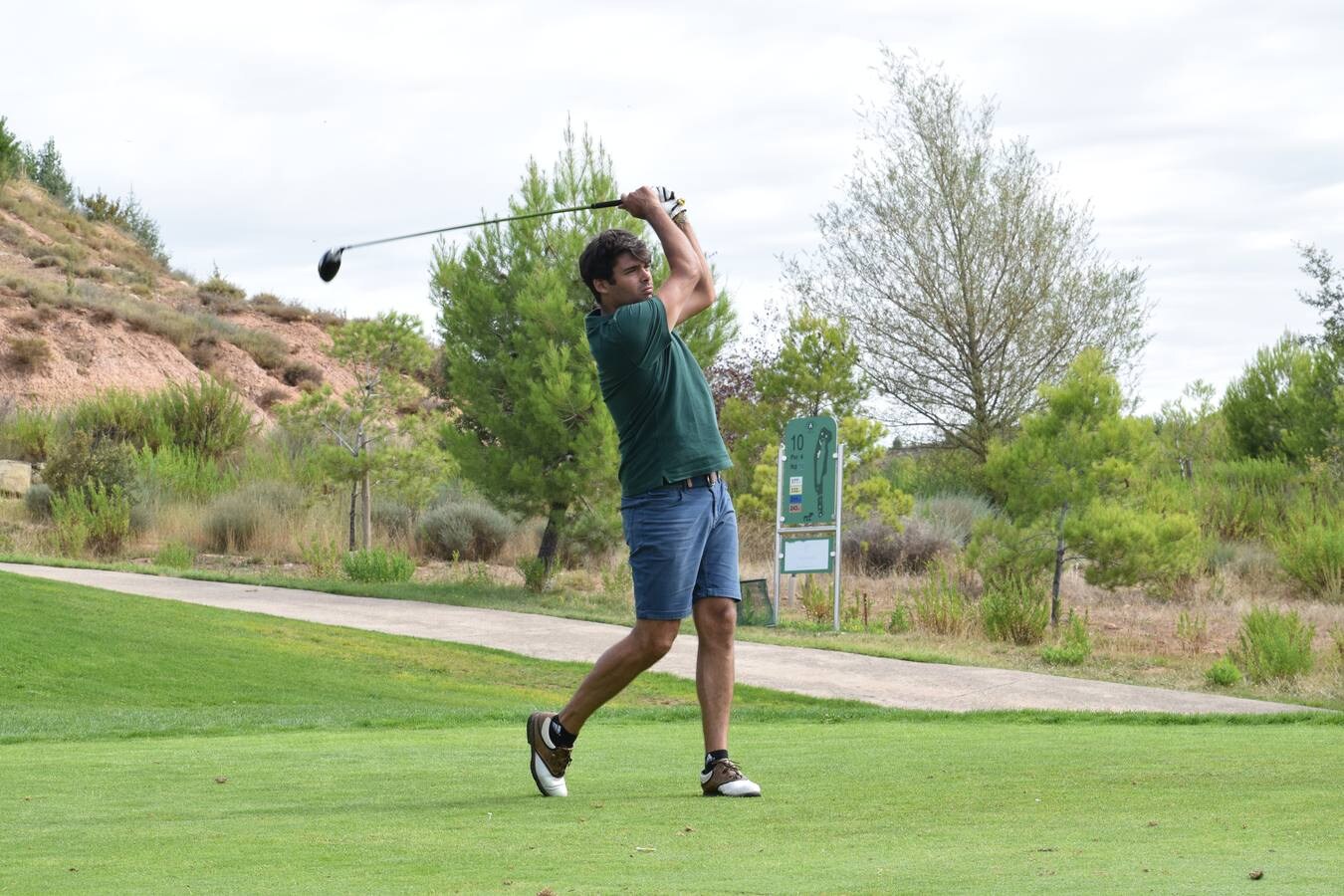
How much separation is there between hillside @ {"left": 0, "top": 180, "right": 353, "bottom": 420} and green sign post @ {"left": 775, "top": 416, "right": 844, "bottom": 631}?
2055 cm

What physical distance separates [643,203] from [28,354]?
3701 centimetres

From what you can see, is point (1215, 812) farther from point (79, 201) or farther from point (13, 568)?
point (79, 201)

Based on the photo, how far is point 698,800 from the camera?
507cm

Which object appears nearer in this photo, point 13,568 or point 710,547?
point 710,547

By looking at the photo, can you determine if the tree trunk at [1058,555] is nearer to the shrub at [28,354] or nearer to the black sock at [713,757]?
the black sock at [713,757]

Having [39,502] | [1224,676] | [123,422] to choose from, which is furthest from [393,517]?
[1224,676]

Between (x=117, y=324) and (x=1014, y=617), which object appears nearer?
(x=1014, y=617)

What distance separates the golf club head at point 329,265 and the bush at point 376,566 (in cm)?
1401

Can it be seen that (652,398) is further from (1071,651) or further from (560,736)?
(1071,651)

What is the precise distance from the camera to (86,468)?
80.0ft

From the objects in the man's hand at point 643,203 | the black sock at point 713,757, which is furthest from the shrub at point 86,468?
the black sock at point 713,757

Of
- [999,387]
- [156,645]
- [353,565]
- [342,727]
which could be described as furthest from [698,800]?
[999,387]

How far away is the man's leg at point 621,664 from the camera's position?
5438 millimetres

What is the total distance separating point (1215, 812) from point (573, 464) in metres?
15.8
